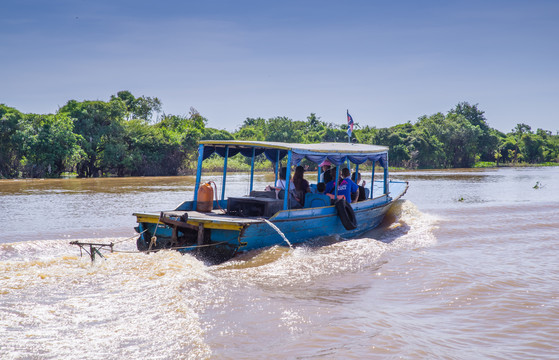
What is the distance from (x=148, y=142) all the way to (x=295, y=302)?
3608 centimetres

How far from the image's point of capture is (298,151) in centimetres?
869

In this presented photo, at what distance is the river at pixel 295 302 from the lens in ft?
14.4

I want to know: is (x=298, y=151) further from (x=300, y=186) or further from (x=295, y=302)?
(x=295, y=302)

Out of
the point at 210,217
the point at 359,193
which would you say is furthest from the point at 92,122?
the point at 210,217

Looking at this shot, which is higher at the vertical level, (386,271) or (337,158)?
(337,158)

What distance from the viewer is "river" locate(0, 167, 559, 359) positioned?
4.38 meters

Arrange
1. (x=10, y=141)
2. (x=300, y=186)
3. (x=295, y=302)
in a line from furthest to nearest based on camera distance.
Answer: (x=10, y=141) < (x=300, y=186) < (x=295, y=302)

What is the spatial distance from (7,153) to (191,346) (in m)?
33.2

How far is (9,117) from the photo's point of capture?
3162cm

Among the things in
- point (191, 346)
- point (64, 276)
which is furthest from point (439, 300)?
point (64, 276)

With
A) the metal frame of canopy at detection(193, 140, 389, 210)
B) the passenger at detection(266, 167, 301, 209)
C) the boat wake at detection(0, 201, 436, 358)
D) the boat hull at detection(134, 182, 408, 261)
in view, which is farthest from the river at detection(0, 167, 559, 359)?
the metal frame of canopy at detection(193, 140, 389, 210)

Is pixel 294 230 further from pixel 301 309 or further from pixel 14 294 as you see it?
pixel 14 294

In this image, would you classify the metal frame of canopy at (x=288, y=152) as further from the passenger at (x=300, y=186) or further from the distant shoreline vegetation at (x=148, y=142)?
the distant shoreline vegetation at (x=148, y=142)

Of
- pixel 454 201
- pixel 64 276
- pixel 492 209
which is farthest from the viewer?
pixel 454 201
